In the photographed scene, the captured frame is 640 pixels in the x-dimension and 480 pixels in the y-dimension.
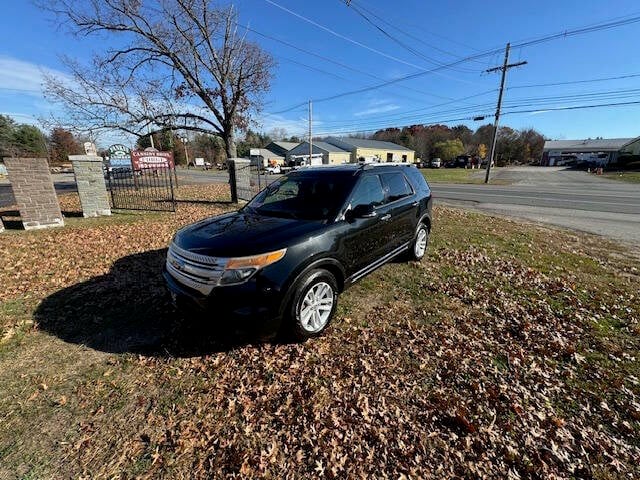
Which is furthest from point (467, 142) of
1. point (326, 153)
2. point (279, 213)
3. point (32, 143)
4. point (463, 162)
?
point (32, 143)

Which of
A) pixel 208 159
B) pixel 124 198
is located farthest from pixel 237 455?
pixel 208 159

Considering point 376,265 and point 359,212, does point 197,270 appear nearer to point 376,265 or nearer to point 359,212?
point 359,212

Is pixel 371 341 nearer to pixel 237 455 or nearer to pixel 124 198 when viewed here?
pixel 237 455

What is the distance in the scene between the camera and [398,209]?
4.73 metres

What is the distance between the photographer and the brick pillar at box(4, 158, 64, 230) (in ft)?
24.2

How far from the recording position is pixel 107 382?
2797 mm

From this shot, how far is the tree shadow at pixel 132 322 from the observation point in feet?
10.6

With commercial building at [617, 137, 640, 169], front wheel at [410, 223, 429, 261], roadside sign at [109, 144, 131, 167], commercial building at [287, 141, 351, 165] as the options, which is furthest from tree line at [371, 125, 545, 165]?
front wheel at [410, 223, 429, 261]

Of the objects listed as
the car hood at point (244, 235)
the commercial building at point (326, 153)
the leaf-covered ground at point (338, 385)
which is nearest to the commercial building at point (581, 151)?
the commercial building at point (326, 153)

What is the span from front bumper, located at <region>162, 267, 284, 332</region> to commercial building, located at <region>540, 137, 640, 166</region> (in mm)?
86349

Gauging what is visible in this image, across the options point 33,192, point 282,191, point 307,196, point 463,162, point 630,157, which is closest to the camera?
point 307,196

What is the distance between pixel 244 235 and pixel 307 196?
1.28 meters

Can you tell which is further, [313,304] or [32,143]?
[32,143]

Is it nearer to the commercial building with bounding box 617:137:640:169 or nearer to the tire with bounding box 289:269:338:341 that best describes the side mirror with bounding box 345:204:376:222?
the tire with bounding box 289:269:338:341
